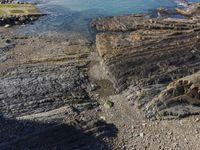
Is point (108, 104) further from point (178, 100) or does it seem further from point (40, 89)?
point (40, 89)

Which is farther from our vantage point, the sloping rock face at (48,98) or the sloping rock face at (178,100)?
the sloping rock face at (178,100)

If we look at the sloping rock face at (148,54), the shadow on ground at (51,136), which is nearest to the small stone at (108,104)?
the sloping rock face at (148,54)

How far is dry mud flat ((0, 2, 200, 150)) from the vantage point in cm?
4091

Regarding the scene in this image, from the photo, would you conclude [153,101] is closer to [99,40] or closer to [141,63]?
[141,63]

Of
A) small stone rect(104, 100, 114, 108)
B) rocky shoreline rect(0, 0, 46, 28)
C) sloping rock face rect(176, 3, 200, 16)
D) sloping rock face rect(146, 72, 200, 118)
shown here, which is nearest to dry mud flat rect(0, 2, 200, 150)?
small stone rect(104, 100, 114, 108)

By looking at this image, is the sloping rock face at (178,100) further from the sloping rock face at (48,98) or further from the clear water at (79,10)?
the clear water at (79,10)

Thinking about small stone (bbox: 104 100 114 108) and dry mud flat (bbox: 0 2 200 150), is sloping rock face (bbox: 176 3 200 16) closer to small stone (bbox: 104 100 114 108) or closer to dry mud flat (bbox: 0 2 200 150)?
dry mud flat (bbox: 0 2 200 150)

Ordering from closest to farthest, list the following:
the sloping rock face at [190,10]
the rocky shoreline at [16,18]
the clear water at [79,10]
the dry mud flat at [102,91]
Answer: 1. the dry mud flat at [102,91]
2. the clear water at [79,10]
3. the rocky shoreline at [16,18]
4. the sloping rock face at [190,10]

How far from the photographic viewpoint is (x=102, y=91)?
50.3 m

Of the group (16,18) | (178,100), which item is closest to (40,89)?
(178,100)

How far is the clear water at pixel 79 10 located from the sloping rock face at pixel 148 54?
22.0ft

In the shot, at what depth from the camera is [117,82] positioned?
50.4m

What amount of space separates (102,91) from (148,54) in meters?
8.50

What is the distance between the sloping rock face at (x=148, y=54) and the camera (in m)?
49.6
